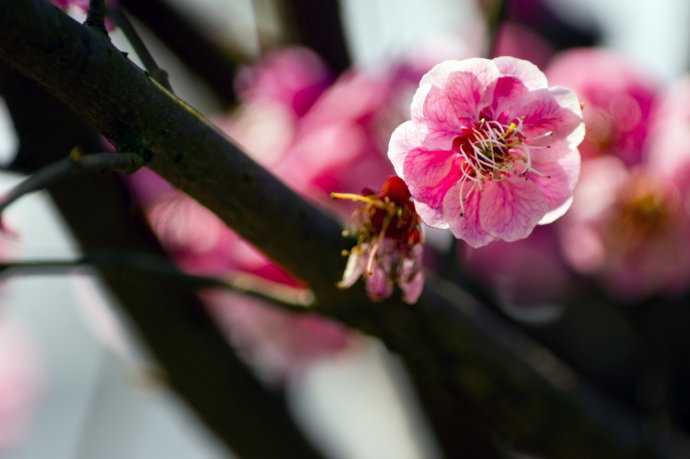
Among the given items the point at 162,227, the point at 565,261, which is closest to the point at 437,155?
the point at 162,227

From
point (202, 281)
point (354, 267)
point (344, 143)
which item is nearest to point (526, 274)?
point (344, 143)

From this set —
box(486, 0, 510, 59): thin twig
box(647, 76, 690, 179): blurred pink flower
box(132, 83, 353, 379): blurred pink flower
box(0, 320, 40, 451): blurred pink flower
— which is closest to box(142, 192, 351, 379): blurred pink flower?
box(132, 83, 353, 379): blurred pink flower

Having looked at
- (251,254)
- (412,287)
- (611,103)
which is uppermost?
(412,287)

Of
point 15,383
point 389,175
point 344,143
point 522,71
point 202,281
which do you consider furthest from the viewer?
point 15,383

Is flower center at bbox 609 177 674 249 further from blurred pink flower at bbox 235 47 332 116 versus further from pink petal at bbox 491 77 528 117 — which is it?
pink petal at bbox 491 77 528 117

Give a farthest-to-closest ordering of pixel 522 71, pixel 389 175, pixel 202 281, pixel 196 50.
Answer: pixel 196 50
pixel 389 175
pixel 202 281
pixel 522 71

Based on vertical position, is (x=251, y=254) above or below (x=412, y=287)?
below

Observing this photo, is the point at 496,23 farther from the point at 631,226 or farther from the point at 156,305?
the point at 156,305
